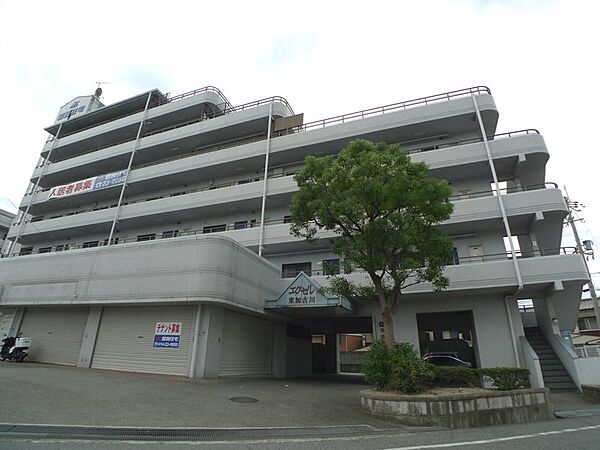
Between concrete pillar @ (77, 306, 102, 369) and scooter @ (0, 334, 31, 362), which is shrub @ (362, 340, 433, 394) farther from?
scooter @ (0, 334, 31, 362)

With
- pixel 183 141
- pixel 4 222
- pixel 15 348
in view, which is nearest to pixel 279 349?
pixel 15 348

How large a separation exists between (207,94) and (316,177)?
64.9 ft

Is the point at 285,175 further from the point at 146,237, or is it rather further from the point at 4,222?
the point at 4,222

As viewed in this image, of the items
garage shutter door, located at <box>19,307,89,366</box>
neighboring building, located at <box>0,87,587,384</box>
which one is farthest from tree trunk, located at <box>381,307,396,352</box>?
garage shutter door, located at <box>19,307,89,366</box>

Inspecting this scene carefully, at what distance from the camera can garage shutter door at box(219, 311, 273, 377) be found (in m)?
15.8

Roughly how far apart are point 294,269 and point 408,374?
1332 cm

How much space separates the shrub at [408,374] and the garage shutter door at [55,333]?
607 inches

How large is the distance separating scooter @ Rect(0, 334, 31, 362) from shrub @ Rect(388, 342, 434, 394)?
60.8 ft

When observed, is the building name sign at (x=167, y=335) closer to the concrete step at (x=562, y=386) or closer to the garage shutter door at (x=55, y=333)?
the garage shutter door at (x=55, y=333)

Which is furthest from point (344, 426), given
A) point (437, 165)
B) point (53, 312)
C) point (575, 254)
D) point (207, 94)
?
point (207, 94)

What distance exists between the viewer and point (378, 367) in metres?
10.2

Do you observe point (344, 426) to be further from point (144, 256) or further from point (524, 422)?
point (144, 256)

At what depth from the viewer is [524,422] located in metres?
9.40

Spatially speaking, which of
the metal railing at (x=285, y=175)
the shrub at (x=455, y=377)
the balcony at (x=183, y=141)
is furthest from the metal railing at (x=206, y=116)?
the shrub at (x=455, y=377)
